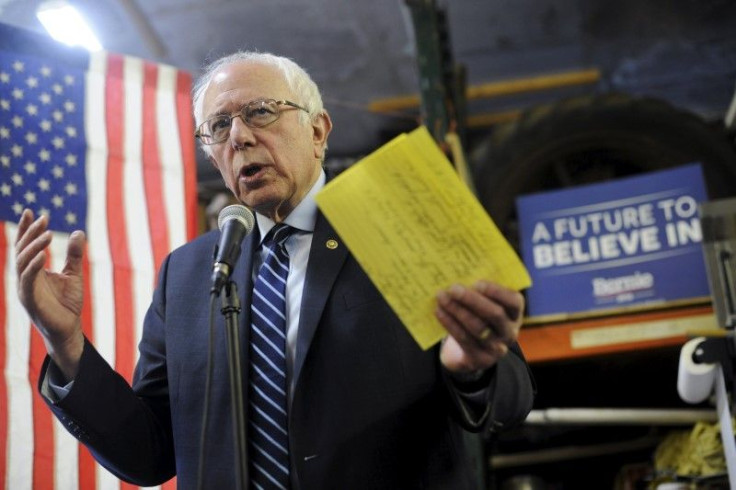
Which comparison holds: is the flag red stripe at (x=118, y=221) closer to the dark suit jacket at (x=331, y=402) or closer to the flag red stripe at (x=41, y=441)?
the flag red stripe at (x=41, y=441)

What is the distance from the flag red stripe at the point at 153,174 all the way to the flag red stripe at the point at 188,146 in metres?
0.10

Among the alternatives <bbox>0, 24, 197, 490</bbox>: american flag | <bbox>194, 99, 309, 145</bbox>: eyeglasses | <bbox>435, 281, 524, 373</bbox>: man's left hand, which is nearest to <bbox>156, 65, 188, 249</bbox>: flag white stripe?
<bbox>0, 24, 197, 490</bbox>: american flag

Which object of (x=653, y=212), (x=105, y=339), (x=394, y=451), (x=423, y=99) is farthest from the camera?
(x=423, y=99)

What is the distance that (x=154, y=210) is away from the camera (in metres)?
3.30

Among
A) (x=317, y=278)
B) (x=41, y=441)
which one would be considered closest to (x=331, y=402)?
(x=317, y=278)

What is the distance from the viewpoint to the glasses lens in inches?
74.5

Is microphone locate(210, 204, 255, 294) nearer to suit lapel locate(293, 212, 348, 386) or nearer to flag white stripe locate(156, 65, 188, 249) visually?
suit lapel locate(293, 212, 348, 386)

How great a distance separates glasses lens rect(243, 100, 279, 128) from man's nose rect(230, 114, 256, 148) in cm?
3

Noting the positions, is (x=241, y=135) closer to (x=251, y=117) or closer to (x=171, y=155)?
(x=251, y=117)

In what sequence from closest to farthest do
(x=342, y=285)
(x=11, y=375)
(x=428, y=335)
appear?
1. (x=428, y=335)
2. (x=342, y=285)
3. (x=11, y=375)

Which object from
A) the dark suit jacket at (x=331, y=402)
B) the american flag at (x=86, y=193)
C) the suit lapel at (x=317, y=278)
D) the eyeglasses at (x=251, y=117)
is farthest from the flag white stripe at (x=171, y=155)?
the suit lapel at (x=317, y=278)

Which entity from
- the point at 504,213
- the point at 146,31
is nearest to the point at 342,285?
the point at 504,213

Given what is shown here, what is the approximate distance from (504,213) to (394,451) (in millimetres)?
3614

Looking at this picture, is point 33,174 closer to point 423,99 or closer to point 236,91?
point 236,91
